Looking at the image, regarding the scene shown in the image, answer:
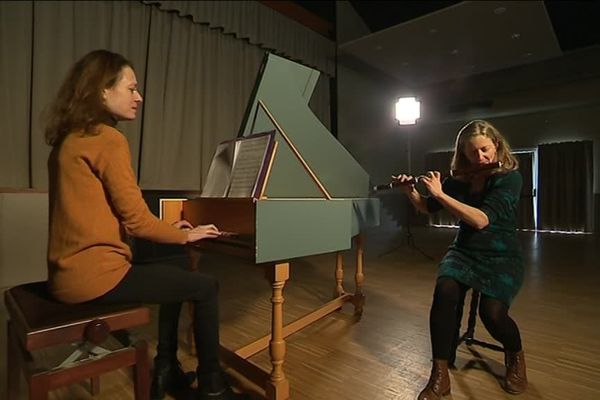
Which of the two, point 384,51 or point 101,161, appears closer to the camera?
point 101,161

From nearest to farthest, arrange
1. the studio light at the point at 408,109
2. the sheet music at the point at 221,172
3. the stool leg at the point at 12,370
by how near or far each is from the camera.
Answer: the stool leg at the point at 12,370
the sheet music at the point at 221,172
the studio light at the point at 408,109

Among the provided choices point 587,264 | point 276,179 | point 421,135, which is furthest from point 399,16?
point 276,179

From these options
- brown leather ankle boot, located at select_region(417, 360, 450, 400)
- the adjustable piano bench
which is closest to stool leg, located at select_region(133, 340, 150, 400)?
the adjustable piano bench

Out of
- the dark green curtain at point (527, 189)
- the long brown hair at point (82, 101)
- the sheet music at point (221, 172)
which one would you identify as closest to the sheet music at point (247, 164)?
the sheet music at point (221, 172)

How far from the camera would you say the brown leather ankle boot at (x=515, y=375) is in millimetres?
1428

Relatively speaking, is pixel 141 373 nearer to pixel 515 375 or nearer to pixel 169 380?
pixel 169 380

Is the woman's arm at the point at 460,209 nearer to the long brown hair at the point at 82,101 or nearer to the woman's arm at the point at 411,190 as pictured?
the woman's arm at the point at 411,190

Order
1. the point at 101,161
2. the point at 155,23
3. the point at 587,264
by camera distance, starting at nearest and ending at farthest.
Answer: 1. the point at 101,161
2. the point at 155,23
3. the point at 587,264

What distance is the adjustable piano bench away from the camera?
0.92 meters

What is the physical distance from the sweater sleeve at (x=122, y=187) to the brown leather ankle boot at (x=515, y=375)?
146cm

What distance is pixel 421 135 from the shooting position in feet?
30.2

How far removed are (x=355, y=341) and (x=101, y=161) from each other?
1.54m

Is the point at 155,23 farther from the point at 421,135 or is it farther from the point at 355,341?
the point at 421,135

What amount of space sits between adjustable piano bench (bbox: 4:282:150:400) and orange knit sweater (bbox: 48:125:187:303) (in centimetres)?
6
